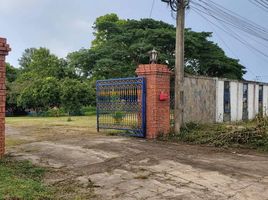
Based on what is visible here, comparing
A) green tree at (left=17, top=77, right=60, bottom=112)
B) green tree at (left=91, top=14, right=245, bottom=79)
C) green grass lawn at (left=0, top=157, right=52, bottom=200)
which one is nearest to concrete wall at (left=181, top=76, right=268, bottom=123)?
green grass lawn at (left=0, top=157, right=52, bottom=200)

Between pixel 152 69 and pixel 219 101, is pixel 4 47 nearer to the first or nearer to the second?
pixel 152 69

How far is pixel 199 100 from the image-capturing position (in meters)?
11.4

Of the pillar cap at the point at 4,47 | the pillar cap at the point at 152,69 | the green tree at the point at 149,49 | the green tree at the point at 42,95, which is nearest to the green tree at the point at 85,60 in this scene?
the green tree at the point at 149,49

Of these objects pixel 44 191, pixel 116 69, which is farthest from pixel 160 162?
pixel 116 69

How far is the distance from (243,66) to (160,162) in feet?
87.1

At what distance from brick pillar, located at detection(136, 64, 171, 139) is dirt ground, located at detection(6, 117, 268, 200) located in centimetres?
110

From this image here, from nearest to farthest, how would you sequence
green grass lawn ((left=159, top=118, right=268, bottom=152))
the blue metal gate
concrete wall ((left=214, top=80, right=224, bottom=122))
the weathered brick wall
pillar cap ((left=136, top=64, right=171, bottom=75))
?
1. green grass lawn ((left=159, top=118, right=268, bottom=152))
2. pillar cap ((left=136, top=64, right=171, bottom=75))
3. the blue metal gate
4. the weathered brick wall
5. concrete wall ((left=214, top=80, right=224, bottom=122))

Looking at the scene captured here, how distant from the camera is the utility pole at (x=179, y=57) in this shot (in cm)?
1003

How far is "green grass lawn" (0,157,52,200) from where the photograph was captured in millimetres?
4355

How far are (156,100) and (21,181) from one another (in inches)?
218

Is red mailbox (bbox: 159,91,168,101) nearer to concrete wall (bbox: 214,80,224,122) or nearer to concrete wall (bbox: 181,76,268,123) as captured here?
concrete wall (bbox: 181,76,268,123)

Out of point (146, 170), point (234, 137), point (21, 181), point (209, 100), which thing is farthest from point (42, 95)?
point (21, 181)

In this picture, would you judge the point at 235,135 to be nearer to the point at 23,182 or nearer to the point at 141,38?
the point at 23,182

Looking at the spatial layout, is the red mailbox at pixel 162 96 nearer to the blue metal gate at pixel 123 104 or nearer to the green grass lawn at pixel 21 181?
the blue metal gate at pixel 123 104
